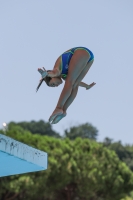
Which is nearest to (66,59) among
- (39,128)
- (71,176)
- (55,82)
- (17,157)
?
(55,82)

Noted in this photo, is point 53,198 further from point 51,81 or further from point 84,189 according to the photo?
point 51,81

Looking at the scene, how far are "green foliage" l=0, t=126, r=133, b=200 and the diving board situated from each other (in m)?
23.9

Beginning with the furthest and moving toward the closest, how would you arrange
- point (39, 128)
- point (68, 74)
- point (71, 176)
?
point (39, 128) → point (71, 176) → point (68, 74)

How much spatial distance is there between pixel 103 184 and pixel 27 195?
749 cm

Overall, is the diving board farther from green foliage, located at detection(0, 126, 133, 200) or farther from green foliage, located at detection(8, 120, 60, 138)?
green foliage, located at detection(8, 120, 60, 138)

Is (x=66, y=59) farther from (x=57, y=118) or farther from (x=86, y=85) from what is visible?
(x=57, y=118)

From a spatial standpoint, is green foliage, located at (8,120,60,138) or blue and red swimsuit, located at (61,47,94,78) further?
green foliage, located at (8,120,60,138)

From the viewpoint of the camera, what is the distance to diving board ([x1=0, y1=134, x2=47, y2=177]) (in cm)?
844

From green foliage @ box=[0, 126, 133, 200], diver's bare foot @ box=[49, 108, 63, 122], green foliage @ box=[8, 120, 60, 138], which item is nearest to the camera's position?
diver's bare foot @ box=[49, 108, 63, 122]

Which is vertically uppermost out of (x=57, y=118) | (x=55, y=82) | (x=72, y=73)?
(x=72, y=73)

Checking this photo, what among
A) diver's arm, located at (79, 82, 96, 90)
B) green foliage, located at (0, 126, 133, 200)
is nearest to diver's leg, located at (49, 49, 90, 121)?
diver's arm, located at (79, 82, 96, 90)

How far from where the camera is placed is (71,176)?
3847cm

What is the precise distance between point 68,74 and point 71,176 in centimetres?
3052

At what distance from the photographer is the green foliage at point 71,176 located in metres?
34.2
